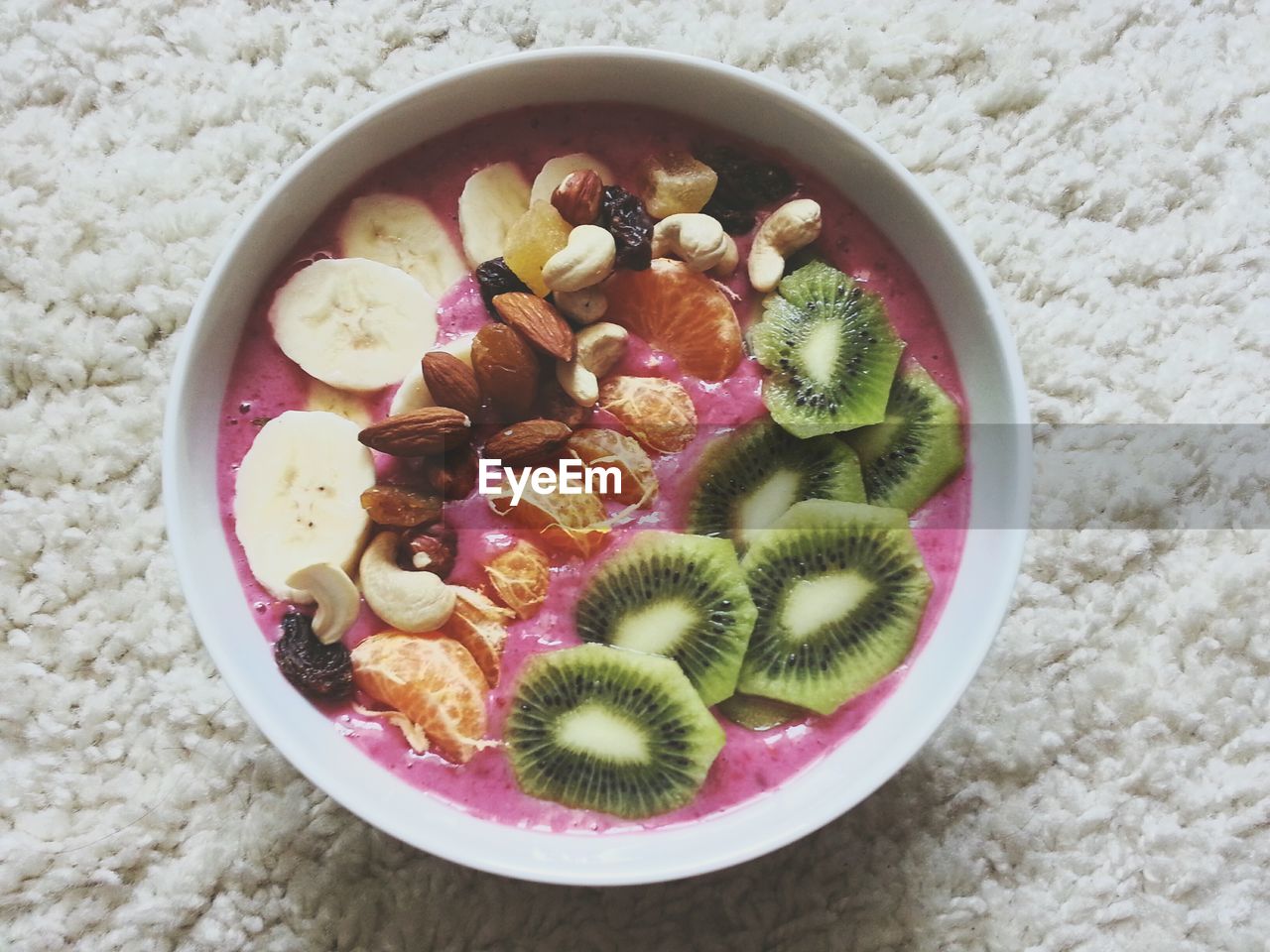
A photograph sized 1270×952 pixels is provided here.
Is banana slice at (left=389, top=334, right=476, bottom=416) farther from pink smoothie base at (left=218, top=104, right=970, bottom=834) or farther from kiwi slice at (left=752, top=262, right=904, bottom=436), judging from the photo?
kiwi slice at (left=752, top=262, right=904, bottom=436)

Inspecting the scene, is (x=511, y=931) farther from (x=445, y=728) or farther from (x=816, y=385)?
(x=816, y=385)

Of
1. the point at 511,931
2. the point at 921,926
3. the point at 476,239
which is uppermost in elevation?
the point at 476,239

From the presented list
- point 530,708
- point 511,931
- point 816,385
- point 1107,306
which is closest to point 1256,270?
point 1107,306

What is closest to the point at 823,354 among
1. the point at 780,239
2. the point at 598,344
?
the point at 780,239

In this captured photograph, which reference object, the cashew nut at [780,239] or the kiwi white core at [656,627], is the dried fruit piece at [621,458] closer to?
the kiwi white core at [656,627]

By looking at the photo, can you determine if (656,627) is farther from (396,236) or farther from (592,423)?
(396,236)

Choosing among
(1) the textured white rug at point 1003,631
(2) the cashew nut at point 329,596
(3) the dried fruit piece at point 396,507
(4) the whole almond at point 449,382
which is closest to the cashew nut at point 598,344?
(4) the whole almond at point 449,382

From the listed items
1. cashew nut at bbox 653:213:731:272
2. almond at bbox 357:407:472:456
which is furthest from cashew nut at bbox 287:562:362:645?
cashew nut at bbox 653:213:731:272
